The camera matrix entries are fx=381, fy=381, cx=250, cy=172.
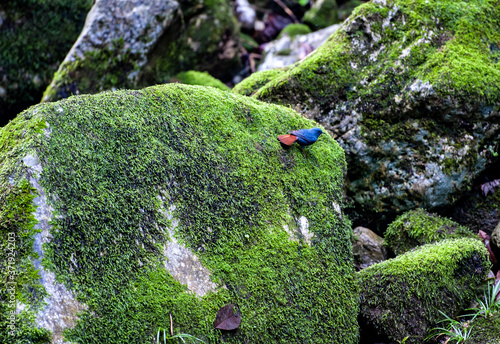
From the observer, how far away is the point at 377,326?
3.08 meters

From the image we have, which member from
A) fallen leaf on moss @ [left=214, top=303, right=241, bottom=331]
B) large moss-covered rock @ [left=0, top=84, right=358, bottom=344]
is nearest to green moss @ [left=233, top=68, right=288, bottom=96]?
large moss-covered rock @ [left=0, top=84, right=358, bottom=344]

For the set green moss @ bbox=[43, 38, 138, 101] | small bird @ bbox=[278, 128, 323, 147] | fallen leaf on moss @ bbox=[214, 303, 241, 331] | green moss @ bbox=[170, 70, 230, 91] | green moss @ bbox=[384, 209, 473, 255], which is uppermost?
small bird @ bbox=[278, 128, 323, 147]

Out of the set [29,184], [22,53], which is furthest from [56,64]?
[29,184]

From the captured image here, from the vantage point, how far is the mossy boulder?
308 centimetres

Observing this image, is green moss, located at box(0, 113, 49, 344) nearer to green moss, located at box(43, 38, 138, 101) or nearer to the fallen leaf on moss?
the fallen leaf on moss

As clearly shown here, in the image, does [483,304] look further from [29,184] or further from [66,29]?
[66,29]

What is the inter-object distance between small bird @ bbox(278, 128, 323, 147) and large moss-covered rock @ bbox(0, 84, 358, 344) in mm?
84

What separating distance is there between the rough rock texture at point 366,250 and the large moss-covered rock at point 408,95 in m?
0.44

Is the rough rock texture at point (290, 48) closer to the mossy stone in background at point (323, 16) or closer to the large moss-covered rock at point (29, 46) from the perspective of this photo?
the mossy stone in background at point (323, 16)

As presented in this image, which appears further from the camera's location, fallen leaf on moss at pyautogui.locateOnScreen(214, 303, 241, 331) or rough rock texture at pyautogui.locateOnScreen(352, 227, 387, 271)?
rough rock texture at pyautogui.locateOnScreen(352, 227, 387, 271)

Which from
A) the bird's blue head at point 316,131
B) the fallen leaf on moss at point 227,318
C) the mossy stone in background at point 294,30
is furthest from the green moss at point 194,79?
the fallen leaf on moss at point 227,318

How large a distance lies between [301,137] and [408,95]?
1.75 meters

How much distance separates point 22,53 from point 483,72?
739 centimetres

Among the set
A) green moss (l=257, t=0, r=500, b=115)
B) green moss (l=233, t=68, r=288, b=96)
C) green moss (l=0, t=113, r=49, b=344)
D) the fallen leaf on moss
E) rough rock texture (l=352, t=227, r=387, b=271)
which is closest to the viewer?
green moss (l=0, t=113, r=49, b=344)
